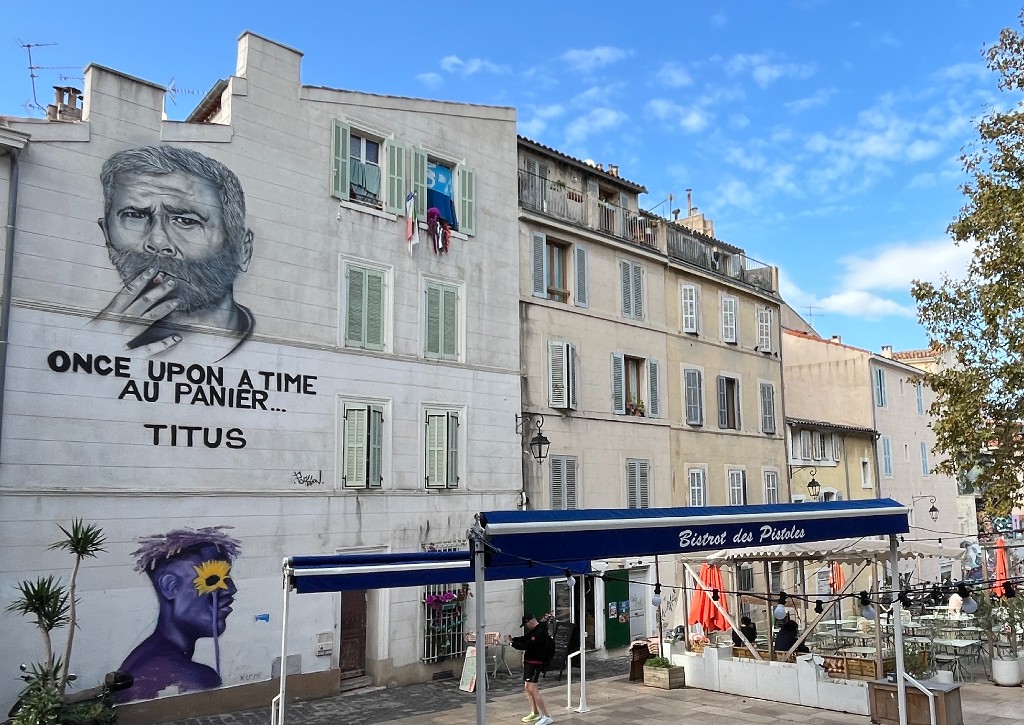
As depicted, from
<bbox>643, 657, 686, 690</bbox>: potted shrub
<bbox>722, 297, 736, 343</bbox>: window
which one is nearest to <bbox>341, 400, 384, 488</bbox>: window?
<bbox>643, 657, 686, 690</bbox>: potted shrub

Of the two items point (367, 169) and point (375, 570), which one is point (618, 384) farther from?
point (375, 570)

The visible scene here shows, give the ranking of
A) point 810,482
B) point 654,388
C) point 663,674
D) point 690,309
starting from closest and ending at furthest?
point 663,674 < point 654,388 < point 690,309 < point 810,482

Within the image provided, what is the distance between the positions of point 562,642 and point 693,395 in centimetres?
864

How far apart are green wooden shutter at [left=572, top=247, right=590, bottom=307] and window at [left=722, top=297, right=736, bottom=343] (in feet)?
20.3

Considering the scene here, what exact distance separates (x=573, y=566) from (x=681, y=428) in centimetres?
948

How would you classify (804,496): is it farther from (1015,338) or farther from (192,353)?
(192,353)

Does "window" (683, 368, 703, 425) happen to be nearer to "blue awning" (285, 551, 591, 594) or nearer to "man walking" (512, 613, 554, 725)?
"man walking" (512, 613, 554, 725)

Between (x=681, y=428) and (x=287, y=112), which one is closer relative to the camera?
(x=287, y=112)

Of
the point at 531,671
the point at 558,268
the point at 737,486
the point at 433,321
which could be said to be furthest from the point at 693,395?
the point at 531,671

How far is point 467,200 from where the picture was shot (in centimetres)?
1881

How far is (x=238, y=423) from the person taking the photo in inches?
579

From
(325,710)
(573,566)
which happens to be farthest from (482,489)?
(325,710)

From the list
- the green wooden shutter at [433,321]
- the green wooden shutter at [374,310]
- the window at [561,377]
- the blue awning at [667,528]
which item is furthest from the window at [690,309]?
the blue awning at [667,528]
